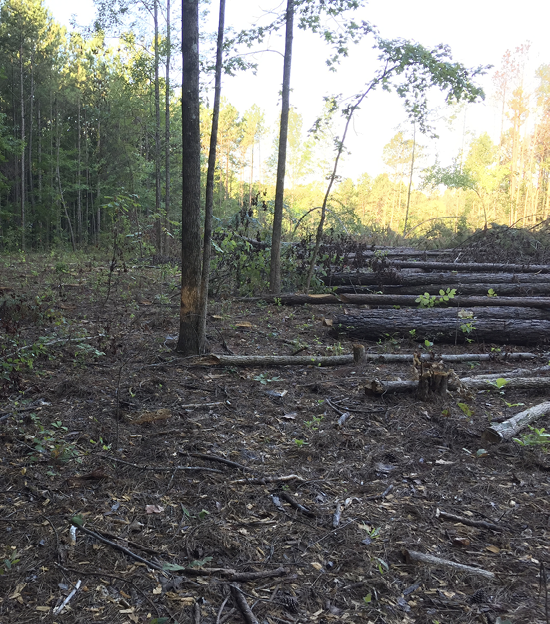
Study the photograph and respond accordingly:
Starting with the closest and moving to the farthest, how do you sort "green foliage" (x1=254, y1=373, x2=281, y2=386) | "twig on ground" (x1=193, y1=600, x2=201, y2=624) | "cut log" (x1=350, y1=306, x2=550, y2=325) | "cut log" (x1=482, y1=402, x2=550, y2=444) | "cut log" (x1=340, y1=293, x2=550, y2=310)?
"twig on ground" (x1=193, y1=600, x2=201, y2=624) → "cut log" (x1=482, y1=402, x2=550, y2=444) → "green foliage" (x1=254, y1=373, x2=281, y2=386) → "cut log" (x1=350, y1=306, x2=550, y2=325) → "cut log" (x1=340, y1=293, x2=550, y2=310)

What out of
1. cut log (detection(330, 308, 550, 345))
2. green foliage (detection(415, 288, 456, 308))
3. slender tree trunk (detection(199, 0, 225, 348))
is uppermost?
slender tree trunk (detection(199, 0, 225, 348))

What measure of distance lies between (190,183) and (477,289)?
21.2 ft

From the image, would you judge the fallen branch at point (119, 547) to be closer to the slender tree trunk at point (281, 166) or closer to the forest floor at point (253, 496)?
the forest floor at point (253, 496)

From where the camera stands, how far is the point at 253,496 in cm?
287

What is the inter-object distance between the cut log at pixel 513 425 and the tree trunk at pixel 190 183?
3.33 m

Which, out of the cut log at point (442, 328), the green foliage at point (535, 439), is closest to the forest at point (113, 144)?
the cut log at point (442, 328)

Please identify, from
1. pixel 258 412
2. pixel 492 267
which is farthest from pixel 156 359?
pixel 492 267

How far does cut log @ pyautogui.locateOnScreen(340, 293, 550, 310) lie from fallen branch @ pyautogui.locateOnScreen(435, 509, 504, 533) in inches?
213

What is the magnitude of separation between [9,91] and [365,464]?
26.9 m

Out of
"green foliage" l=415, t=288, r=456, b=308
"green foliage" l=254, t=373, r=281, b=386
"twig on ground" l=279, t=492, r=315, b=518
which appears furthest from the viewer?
"green foliage" l=415, t=288, r=456, b=308

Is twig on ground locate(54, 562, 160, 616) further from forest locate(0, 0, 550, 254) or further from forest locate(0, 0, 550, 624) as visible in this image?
forest locate(0, 0, 550, 254)

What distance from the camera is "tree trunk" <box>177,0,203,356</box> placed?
4.63 m

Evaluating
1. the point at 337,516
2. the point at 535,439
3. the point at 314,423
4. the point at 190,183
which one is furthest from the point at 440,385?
the point at 190,183

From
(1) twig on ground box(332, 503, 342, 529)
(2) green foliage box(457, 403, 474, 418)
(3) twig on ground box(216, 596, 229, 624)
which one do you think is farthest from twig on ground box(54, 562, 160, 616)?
(2) green foliage box(457, 403, 474, 418)
